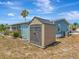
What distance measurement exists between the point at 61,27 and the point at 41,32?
1116 cm

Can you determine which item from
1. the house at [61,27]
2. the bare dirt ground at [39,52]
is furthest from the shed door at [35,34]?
the house at [61,27]

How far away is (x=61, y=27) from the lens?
25812 millimetres

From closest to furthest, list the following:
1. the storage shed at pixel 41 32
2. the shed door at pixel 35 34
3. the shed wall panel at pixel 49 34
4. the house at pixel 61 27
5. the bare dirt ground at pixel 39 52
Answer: the bare dirt ground at pixel 39 52
the storage shed at pixel 41 32
the shed wall panel at pixel 49 34
the shed door at pixel 35 34
the house at pixel 61 27

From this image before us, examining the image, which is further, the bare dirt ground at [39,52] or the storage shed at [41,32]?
the storage shed at [41,32]

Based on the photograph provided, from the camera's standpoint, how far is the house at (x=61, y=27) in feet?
81.5

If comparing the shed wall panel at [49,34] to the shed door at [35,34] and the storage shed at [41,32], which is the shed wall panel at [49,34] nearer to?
the storage shed at [41,32]

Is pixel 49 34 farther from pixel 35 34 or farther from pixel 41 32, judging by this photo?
pixel 35 34

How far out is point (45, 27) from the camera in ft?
50.2

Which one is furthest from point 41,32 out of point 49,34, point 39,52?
point 39,52

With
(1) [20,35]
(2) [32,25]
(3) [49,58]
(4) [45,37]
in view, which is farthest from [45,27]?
(1) [20,35]

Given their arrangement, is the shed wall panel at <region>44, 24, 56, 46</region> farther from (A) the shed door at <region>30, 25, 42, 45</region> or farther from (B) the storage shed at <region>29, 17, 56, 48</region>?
(A) the shed door at <region>30, 25, 42, 45</region>

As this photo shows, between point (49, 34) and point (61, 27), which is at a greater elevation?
point (61, 27)

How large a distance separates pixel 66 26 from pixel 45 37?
13.4m

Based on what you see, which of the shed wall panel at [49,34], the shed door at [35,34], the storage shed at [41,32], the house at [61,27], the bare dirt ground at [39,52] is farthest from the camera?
the house at [61,27]
